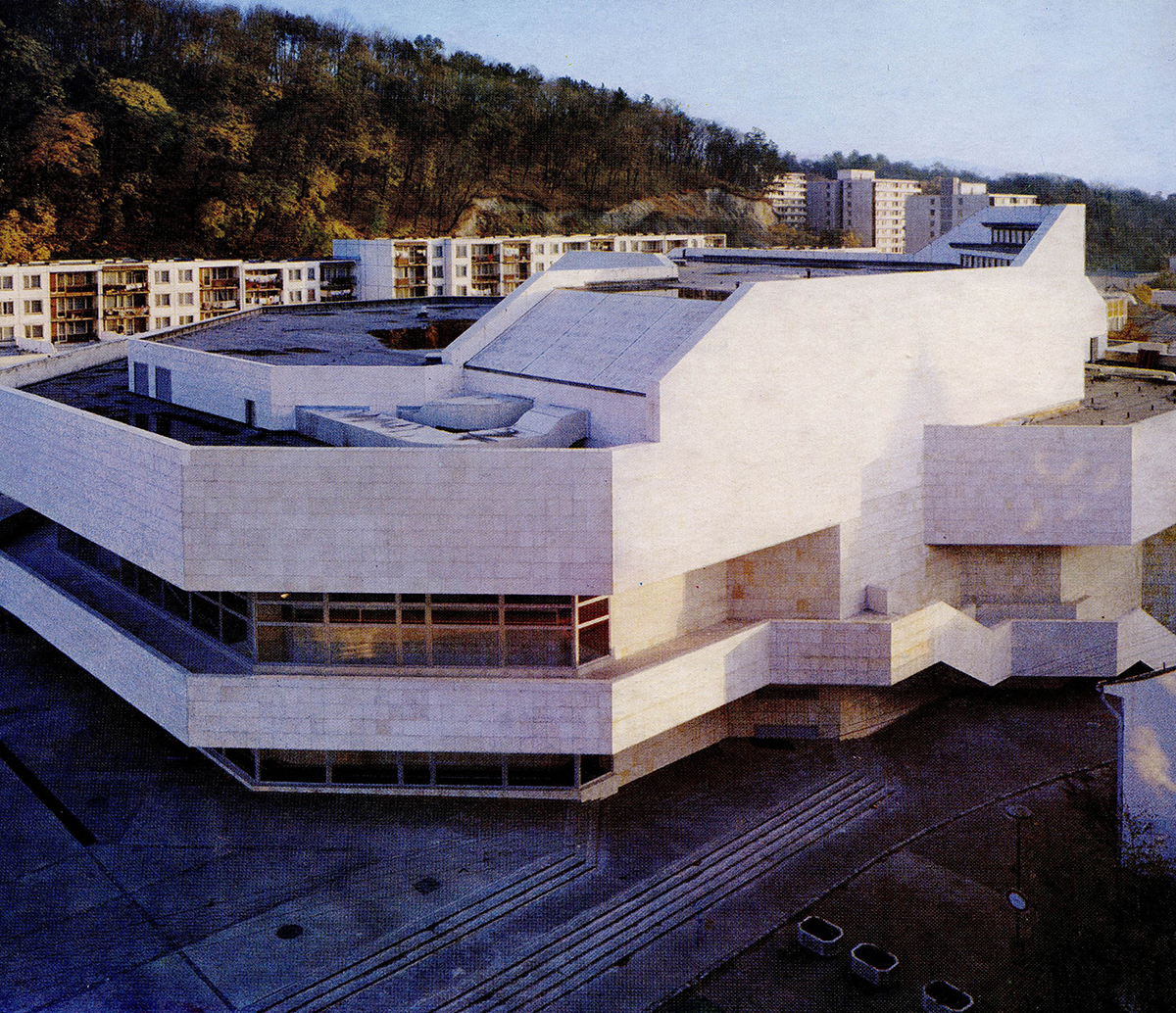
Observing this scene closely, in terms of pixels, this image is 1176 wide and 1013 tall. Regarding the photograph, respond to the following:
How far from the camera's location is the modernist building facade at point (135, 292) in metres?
68.5

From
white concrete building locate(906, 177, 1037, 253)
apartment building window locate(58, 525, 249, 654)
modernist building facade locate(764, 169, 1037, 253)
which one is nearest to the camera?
apartment building window locate(58, 525, 249, 654)

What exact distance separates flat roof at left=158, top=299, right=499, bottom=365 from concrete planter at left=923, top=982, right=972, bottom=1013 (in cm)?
2296

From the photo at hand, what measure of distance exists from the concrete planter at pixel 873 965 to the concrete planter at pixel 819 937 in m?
0.43

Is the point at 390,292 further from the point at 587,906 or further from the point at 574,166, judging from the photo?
the point at 587,906

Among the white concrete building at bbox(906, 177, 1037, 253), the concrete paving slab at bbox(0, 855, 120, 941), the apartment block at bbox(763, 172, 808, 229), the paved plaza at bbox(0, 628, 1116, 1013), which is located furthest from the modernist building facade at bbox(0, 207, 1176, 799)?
the apartment block at bbox(763, 172, 808, 229)

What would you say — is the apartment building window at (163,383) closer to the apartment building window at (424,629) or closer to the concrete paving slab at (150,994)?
the apartment building window at (424,629)

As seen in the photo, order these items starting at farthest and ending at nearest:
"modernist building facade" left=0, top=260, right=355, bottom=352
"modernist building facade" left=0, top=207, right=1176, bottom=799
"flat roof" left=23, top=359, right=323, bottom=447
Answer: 1. "modernist building facade" left=0, top=260, right=355, bottom=352
2. "flat roof" left=23, top=359, right=323, bottom=447
3. "modernist building facade" left=0, top=207, right=1176, bottom=799

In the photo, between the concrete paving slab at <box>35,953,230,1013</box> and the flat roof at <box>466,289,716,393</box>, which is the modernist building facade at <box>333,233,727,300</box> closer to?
the flat roof at <box>466,289,716,393</box>

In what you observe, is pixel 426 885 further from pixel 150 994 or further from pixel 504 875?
pixel 150 994

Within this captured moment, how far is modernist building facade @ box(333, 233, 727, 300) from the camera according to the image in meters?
85.6

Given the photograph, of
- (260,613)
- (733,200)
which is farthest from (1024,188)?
Answer: (260,613)

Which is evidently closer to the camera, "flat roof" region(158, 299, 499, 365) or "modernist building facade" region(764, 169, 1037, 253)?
"flat roof" region(158, 299, 499, 365)

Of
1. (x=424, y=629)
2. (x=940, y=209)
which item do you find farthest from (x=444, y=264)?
(x=940, y=209)

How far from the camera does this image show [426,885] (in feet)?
84.1
